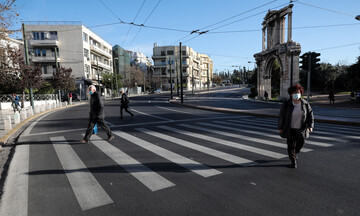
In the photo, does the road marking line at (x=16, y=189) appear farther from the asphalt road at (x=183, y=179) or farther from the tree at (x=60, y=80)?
the tree at (x=60, y=80)

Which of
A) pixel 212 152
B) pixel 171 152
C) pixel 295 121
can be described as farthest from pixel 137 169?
pixel 295 121

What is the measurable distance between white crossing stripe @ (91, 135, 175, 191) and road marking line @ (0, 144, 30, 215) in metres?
1.62

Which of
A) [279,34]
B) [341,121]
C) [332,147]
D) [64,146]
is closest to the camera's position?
[332,147]

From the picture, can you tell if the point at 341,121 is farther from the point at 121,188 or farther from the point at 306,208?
the point at 121,188

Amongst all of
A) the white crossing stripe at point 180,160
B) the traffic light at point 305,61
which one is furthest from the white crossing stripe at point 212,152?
the traffic light at point 305,61

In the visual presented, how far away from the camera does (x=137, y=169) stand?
4219 mm

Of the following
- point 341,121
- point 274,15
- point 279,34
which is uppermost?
point 274,15

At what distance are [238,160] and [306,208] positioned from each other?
1948mm

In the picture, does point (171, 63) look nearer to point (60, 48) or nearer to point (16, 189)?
point (60, 48)

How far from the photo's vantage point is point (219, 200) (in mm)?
3002

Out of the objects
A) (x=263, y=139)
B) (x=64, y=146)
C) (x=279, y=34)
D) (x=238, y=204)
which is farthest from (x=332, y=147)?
(x=279, y=34)

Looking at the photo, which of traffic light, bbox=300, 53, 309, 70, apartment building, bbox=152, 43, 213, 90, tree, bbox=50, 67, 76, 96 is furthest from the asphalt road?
apartment building, bbox=152, 43, 213, 90

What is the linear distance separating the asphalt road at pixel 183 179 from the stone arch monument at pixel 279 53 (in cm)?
1988

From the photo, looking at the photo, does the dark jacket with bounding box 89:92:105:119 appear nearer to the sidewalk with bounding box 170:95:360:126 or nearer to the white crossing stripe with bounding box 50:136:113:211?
the white crossing stripe with bounding box 50:136:113:211
